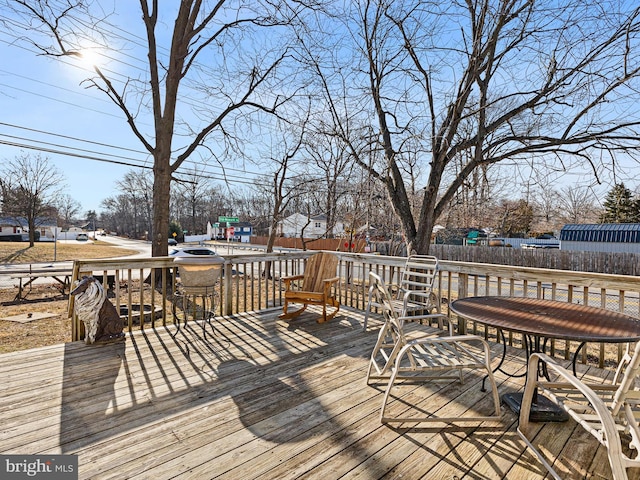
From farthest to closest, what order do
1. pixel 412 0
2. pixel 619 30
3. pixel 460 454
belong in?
pixel 412 0 < pixel 619 30 < pixel 460 454

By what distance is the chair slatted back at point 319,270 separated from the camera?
4.45 meters

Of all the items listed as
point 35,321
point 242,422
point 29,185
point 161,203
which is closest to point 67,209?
point 29,185

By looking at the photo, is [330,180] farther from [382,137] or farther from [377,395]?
[377,395]

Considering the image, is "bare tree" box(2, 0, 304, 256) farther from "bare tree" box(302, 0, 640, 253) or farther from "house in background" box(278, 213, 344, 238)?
"house in background" box(278, 213, 344, 238)

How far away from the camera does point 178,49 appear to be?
23.5 ft

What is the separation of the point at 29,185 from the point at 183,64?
20.1 meters

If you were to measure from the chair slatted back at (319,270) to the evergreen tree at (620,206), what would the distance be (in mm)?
3918

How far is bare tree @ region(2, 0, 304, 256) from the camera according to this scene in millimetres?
6473

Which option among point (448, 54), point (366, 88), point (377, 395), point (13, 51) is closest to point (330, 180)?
point (366, 88)

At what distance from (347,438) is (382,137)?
5.32 metres

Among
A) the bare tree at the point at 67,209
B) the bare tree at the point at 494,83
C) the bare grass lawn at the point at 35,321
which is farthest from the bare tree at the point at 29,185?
the bare tree at the point at 494,83

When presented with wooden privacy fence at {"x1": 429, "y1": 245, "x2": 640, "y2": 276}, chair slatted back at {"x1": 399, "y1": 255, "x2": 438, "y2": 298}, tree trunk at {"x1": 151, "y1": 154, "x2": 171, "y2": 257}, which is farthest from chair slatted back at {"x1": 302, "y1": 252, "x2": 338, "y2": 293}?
wooden privacy fence at {"x1": 429, "y1": 245, "x2": 640, "y2": 276}

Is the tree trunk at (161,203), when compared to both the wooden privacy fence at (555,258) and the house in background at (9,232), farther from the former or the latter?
the house in background at (9,232)

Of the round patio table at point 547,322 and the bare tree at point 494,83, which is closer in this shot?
the round patio table at point 547,322
